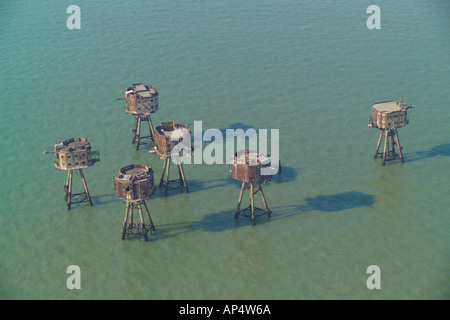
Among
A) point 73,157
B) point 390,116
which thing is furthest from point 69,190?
point 390,116

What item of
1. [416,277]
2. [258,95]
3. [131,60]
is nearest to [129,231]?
[416,277]

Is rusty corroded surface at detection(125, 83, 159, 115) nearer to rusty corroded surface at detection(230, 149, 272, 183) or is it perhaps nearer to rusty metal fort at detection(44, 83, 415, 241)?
rusty metal fort at detection(44, 83, 415, 241)

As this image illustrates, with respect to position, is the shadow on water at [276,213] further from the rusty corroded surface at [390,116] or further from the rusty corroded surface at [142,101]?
the rusty corroded surface at [142,101]

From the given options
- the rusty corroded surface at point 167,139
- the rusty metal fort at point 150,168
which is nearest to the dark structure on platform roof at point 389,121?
the rusty metal fort at point 150,168

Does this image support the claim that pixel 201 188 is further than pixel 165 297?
Yes

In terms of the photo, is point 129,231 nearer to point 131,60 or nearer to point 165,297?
point 165,297

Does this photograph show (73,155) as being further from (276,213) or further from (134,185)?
(276,213)

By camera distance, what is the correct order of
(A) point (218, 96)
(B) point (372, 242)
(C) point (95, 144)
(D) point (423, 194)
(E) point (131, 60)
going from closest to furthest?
(B) point (372, 242) → (D) point (423, 194) → (C) point (95, 144) → (A) point (218, 96) → (E) point (131, 60)
